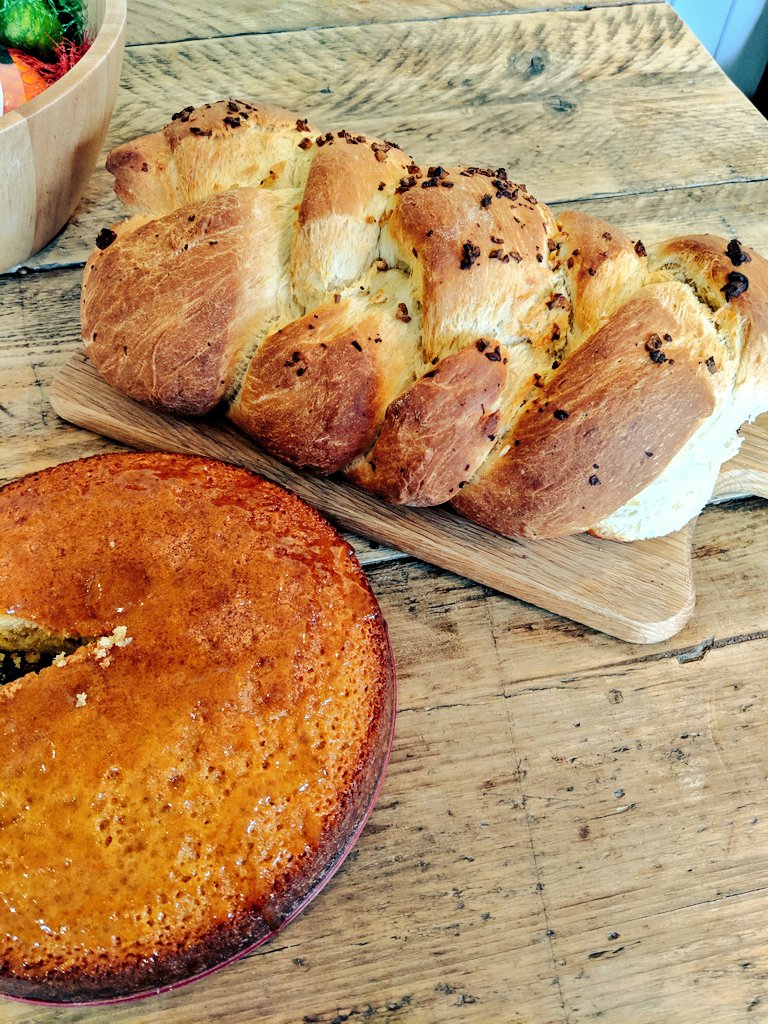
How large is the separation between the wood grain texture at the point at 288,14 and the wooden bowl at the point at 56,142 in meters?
0.53

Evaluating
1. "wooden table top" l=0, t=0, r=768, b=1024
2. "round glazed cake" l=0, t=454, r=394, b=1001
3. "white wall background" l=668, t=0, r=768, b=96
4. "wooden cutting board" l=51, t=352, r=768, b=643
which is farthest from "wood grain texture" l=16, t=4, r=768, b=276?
"round glazed cake" l=0, t=454, r=394, b=1001

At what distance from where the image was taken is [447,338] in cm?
116

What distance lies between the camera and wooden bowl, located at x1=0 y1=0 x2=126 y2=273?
130 centimetres

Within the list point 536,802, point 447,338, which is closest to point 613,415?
point 447,338

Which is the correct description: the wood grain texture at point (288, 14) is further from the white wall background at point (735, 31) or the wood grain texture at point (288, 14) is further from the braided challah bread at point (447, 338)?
the braided challah bread at point (447, 338)

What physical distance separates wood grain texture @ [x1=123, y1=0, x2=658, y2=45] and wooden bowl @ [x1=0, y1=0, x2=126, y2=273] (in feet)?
1.74

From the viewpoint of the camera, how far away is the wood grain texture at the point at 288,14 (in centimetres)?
198

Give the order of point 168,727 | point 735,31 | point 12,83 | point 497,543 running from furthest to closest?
point 735,31 < point 12,83 < point 497,543 < point 168,727

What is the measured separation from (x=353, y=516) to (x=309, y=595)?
9.4 inches

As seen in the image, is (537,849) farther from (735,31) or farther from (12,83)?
(735,31)

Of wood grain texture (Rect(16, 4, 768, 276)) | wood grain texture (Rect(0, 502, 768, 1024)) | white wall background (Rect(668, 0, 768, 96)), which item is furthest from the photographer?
white wall background (Rect(668, 0, 768, 96))

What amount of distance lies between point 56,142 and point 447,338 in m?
0.73

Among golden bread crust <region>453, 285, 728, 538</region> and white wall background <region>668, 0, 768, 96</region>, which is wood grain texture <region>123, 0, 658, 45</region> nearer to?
white wall background <region>668, 0, 768, 96</region>

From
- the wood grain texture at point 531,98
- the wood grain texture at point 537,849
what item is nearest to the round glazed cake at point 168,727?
the wood grain texture at point 537,849
